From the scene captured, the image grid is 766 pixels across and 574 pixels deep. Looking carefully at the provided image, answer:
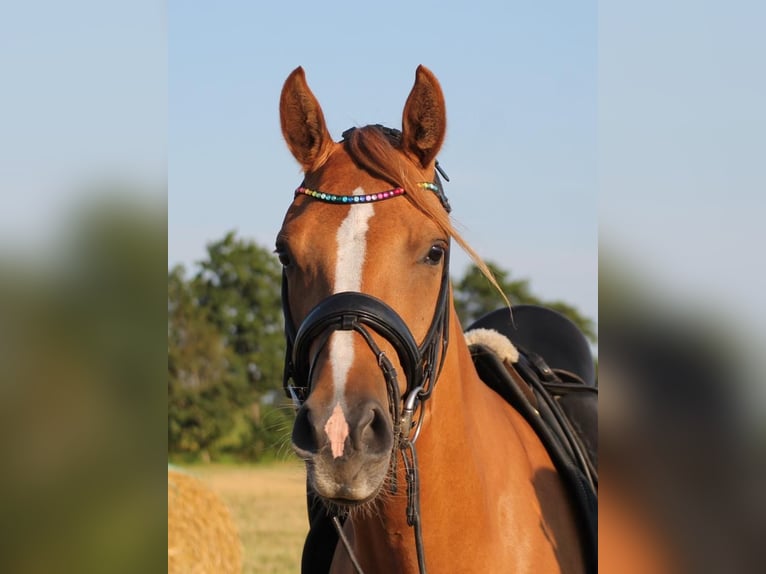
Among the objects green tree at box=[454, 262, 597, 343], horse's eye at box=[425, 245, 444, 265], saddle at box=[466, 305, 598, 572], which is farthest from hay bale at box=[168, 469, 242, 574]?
green tree at box=[454, 262, 597, 343]

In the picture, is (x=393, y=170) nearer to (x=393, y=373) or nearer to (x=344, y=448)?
(x=393, y=373)

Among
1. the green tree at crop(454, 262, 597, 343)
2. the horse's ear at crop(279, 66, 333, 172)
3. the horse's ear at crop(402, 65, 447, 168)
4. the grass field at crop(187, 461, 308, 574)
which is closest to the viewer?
the horse's ear at crop(402, 65, 447, 168)

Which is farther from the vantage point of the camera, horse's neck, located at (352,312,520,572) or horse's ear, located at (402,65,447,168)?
horse's ear, located at (402,65,447,168)

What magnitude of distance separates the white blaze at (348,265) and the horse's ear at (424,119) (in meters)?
0.35

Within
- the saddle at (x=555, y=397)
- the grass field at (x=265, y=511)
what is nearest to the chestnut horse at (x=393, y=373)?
the saddle at (x=555, y=397)

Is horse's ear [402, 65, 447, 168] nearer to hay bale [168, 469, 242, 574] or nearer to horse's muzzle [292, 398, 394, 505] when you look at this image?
horse's muzzle [292, 398, 394, 505]

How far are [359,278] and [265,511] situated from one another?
14.9m

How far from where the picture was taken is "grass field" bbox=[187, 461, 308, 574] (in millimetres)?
10852

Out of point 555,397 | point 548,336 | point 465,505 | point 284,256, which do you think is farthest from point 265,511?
point 284,256

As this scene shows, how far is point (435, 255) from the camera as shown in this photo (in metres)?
2.92

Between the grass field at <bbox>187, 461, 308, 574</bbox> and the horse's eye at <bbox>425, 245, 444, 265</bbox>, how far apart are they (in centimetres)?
75

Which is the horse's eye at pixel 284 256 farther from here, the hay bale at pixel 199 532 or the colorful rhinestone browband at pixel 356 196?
the hay bale at pixel 199 532

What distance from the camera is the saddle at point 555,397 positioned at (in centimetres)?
360

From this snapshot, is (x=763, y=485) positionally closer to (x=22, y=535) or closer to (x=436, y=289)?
(x=22, y=535)
